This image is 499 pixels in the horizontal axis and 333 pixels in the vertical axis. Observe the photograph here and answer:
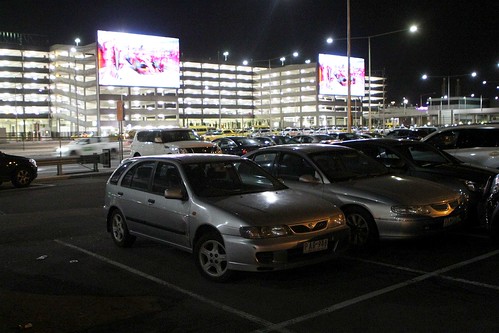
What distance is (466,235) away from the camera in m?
8.17

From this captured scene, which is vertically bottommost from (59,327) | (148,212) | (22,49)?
(59,327)

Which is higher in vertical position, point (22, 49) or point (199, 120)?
point (22, 49)

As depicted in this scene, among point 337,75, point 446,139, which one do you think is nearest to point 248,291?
point 446,139

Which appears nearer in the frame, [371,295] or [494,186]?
[371,295]

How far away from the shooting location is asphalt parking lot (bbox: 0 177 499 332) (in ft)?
15.5

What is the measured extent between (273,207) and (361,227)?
1.85 m

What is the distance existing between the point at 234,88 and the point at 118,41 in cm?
10052

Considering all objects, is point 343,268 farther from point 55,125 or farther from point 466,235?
point 55,125

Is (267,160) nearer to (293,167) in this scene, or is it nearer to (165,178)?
(293,167)

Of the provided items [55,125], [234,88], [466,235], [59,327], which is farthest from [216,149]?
[234,88]

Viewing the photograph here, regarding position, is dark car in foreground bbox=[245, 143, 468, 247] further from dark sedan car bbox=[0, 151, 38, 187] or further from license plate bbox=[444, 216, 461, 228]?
dark sedan car bbox=[0, 151, 38, 187]

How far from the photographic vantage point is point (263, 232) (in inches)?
220

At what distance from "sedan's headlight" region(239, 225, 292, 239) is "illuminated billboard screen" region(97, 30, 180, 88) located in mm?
42161

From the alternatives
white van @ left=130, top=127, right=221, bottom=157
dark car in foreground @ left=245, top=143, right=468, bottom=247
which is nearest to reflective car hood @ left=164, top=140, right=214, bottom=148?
white van @ left=130, top=127, right=221, bottom=157
